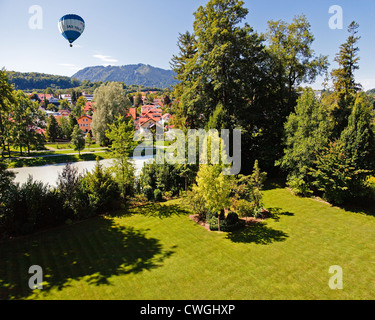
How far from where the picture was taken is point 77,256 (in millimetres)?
11016

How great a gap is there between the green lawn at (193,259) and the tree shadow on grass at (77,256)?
44 mm

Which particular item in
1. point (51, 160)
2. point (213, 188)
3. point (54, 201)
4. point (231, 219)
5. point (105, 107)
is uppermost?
point (105, 107)

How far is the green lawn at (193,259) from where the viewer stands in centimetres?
852

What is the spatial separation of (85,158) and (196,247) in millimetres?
31838

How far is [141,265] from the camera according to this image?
1030cm

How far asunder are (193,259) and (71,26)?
2336 cm

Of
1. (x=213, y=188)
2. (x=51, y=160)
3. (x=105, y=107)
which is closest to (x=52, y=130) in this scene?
(x=105, y=107)

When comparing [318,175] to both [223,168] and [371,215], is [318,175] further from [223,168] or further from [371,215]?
[223,168]

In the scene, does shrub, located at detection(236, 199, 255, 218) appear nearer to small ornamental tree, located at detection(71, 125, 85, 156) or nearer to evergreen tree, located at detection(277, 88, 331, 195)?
evergreen tree, located at detection(277, 88, 331, 195)

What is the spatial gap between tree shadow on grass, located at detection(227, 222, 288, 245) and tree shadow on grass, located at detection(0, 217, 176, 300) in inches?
151
